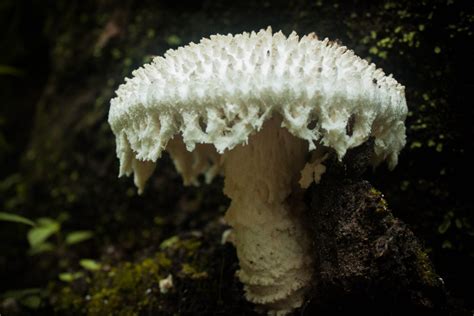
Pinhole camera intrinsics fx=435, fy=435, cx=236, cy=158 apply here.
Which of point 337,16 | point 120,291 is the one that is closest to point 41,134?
point 120,291

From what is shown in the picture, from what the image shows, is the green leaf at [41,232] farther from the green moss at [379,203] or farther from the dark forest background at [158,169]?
the green moss at [379,203]

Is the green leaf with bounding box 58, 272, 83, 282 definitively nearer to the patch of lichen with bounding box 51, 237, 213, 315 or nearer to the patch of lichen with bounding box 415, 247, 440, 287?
the patch of lichen with bounding box 51, 237, 213, 315

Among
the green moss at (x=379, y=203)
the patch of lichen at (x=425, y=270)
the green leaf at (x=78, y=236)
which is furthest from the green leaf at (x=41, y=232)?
the patch of lichen at (x=425, y=270)

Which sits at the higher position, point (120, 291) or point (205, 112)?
point (205, 112)

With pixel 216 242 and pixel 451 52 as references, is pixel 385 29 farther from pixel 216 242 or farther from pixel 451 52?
pixel 216 242

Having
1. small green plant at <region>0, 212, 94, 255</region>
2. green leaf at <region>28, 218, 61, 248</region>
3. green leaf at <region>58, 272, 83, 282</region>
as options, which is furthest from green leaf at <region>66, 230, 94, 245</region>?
green leaf at <region>58, 272, 83, 282</region>
